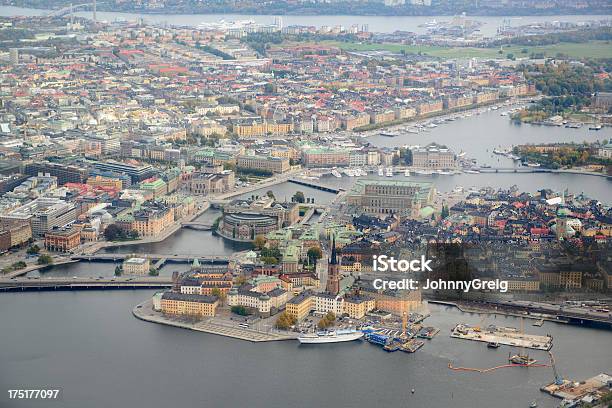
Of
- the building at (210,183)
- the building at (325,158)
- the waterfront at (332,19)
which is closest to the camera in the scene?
the building at (210,183)

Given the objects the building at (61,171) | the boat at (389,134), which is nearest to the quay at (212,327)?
the building at (61,171)

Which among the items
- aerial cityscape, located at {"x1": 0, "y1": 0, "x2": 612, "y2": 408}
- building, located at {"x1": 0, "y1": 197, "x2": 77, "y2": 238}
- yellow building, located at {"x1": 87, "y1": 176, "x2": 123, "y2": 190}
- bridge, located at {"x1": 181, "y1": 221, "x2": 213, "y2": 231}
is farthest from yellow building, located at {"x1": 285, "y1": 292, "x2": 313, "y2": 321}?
yellow building, located at {"x1": 87, "y1": 176, "x2": 123, "y2": 190}

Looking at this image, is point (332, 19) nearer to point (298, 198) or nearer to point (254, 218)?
point (298, 198)

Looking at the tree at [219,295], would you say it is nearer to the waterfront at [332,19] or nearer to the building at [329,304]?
the building at [329,304]

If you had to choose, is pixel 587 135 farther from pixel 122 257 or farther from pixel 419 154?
pixel 122 257

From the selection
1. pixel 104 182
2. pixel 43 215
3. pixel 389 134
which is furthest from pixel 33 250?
pixel 389 134
